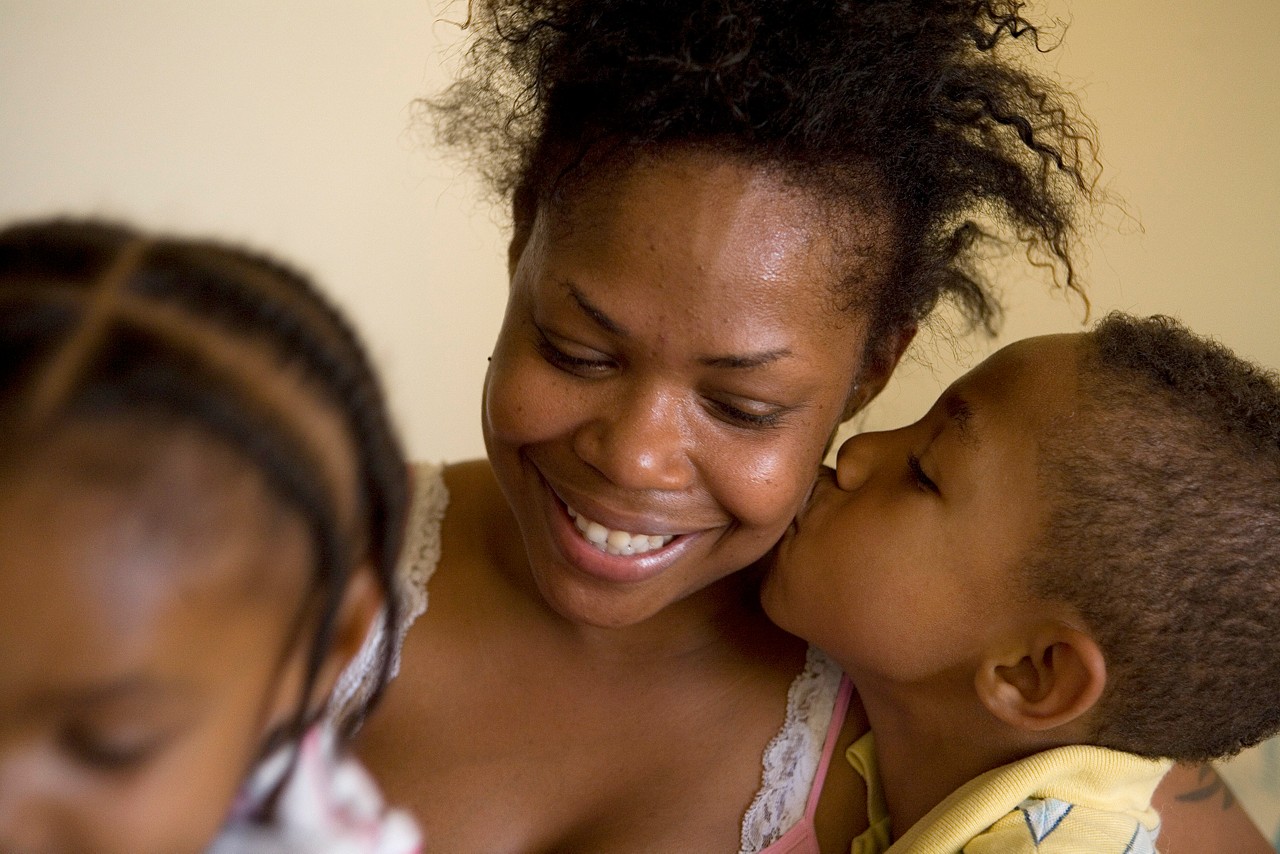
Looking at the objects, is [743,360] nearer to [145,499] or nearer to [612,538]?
[612,538]

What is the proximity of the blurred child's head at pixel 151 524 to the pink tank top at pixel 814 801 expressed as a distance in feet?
2.53

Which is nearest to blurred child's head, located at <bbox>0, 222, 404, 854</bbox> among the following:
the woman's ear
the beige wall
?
the woman's ear

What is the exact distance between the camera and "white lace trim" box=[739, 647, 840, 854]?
1264mm

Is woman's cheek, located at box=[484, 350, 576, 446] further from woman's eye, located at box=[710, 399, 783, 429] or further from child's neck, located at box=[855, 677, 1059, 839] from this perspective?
child's neck, located at box=[855, 677, 1059, 839]

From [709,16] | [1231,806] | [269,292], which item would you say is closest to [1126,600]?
[1231,806]

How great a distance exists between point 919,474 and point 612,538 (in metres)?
0.38

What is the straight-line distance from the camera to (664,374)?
101 centimetres

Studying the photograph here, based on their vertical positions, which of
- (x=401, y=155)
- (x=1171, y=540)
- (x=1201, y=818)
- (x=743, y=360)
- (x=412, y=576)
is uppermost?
(x=743, y=360)

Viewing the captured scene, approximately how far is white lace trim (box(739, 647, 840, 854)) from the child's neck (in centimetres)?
8

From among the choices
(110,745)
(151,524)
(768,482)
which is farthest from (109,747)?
(768,482)

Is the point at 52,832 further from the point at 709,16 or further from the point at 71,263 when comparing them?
the point at 709,16

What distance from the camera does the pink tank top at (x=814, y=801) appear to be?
1256mm

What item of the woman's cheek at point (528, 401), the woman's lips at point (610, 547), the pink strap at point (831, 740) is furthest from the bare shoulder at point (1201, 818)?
the woman's cheek at point (528, 401)

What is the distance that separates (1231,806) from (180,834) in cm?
136
